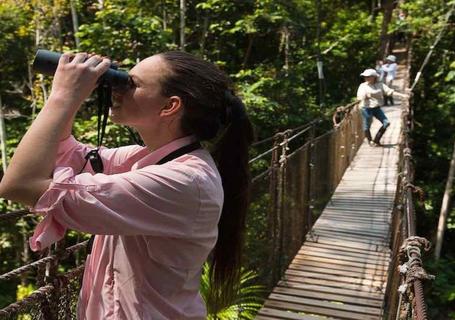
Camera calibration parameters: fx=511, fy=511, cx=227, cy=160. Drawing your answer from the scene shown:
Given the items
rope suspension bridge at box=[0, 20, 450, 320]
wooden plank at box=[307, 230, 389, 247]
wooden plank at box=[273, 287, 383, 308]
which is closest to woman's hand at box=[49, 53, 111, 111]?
rope suspension bridge at box=[0, 20, 450, 320]

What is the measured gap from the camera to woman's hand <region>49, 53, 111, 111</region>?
2.85 ft

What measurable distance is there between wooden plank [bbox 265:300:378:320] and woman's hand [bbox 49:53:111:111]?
9.71ft

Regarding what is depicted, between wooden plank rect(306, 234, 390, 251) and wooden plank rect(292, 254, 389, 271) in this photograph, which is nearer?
wooden plank rect(292, 254, 389, 271)

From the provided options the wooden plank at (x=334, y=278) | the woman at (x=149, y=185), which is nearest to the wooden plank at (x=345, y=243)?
the wooden plank at (x=334, y=278)

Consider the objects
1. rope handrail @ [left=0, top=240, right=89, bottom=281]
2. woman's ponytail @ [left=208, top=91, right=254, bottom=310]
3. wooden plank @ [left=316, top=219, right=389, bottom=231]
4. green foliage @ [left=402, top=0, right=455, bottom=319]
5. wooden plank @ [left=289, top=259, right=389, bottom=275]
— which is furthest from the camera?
green foliage @ [left=402, top=0, right=455, bottom=319]

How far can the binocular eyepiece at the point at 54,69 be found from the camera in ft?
3.03

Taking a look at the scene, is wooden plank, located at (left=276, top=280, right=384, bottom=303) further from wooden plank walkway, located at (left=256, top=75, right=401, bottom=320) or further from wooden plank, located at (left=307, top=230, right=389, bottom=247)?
wooden plank, located at (left=307, top=230, right=389, bottom=247)

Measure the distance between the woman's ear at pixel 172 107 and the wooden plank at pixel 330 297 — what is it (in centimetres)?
304

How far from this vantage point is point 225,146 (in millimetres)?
1083

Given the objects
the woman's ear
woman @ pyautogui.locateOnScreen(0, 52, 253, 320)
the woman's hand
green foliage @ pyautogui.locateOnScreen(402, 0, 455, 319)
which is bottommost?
green foliage @ pyautogui.locateOnScreen(402, 0, 455, 319)

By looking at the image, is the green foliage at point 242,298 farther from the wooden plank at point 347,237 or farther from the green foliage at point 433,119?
the green foliage at point 433,119

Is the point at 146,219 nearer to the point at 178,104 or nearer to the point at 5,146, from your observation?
the point at 178,104

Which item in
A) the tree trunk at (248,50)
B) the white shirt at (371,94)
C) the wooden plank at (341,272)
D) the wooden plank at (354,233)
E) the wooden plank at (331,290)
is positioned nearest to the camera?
the wooden plank at (331,290)

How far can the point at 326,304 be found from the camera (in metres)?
3.61
